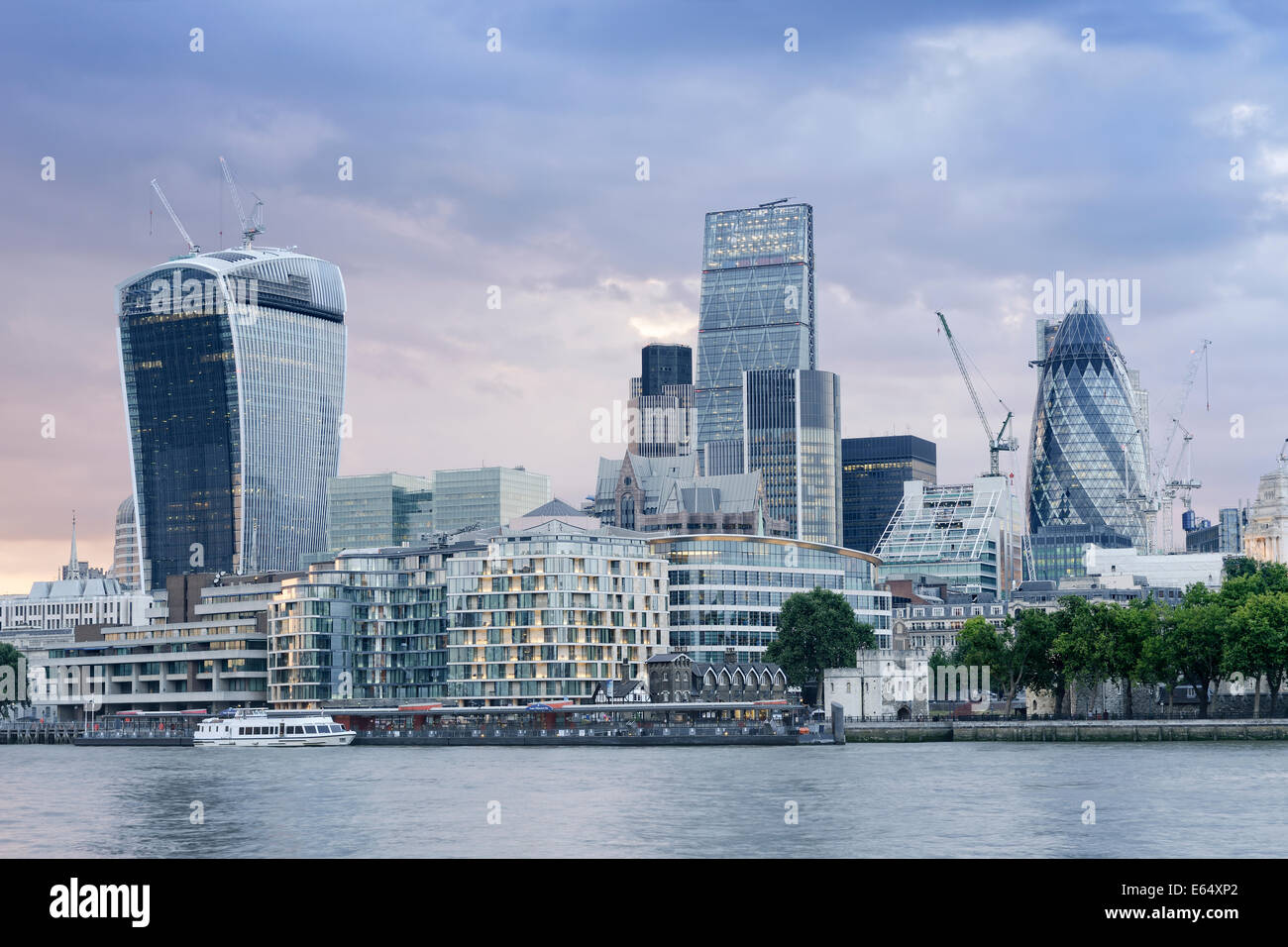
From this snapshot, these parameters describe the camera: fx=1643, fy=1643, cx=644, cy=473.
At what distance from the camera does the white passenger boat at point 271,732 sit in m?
161

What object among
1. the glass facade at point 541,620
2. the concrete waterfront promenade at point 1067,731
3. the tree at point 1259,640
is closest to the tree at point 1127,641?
the concrete waterfront promenade at point 1067,731

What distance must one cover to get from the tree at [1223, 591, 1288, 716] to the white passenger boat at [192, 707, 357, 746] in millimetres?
81919

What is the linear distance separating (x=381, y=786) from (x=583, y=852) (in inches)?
1523

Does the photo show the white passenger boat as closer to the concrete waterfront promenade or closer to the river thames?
the river thames

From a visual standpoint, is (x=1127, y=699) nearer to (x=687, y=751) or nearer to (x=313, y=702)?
(x=687, y=751)

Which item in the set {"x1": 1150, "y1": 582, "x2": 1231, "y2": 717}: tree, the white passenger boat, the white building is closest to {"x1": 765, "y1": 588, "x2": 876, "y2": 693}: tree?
the white building

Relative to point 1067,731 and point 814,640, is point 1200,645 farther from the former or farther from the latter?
point 814,640

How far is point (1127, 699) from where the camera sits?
151m

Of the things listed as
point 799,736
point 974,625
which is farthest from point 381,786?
point 974,625

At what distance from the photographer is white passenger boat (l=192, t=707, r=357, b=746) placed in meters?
161

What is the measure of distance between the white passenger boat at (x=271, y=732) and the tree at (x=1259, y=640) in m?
81.9
